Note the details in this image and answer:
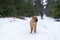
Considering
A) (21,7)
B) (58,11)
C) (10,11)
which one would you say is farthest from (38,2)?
(58,11)

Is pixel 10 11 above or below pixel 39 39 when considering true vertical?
below

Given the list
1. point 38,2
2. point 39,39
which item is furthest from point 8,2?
point 38,2

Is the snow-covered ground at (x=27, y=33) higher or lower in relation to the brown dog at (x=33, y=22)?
lower

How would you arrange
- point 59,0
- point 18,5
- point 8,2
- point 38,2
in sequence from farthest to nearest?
point 38,2
point 18,5
point 8,2
point 59,0

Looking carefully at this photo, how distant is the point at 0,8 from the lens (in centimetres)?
3005

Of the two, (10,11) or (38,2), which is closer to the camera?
(10,11)

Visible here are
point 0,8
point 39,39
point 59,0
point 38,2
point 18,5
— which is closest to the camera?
point 39,39

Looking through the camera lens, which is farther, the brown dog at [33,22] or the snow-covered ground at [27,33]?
the brown dog at [33,22]

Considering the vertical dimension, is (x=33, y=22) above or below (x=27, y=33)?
above

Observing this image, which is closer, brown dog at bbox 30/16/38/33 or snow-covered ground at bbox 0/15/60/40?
snow-covered ground at bbox 0/15/60/40

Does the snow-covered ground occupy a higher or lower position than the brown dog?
lower

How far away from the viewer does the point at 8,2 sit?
3209 centimetres

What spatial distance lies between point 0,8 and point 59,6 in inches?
361

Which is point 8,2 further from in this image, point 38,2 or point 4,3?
point 38,2
